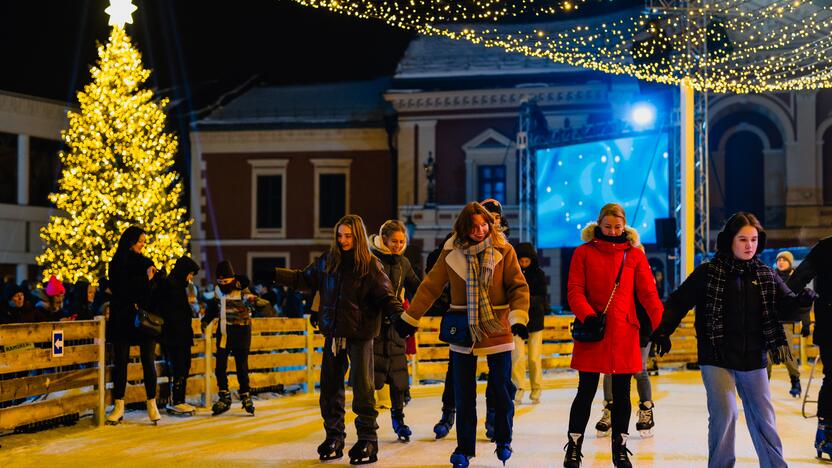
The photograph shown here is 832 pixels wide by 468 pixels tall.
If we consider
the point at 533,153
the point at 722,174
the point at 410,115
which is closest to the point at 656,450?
the point at 533,153

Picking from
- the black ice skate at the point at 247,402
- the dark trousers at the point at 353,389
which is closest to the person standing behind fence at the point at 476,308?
the dark trousers at the point at 353,389

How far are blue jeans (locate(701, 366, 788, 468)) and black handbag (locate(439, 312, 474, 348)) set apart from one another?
1.71 metres

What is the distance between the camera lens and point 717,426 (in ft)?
Answer: 23.5

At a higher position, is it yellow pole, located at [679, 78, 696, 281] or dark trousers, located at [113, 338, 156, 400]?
yellow pole, located at [679, 78, 696, 281]

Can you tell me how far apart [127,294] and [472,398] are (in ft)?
15.2

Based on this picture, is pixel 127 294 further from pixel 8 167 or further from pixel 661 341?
pixel 8 167

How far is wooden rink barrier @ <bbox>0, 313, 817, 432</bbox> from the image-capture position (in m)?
10.2

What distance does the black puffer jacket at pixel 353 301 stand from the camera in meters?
8.72

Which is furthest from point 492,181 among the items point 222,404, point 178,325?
point 178,325

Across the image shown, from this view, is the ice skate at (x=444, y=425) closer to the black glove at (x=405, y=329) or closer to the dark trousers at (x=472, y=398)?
the dark trousers at (x=472, y=398)

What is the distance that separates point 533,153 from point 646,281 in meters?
22.4

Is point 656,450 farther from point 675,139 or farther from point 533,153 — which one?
point 533,153

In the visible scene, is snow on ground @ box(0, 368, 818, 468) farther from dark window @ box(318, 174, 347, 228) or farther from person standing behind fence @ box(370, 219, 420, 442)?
dark window @ box(318, 174, 347, 228)

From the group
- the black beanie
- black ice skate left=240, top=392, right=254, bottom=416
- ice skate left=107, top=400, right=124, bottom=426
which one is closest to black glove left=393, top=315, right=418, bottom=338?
the black beanie
